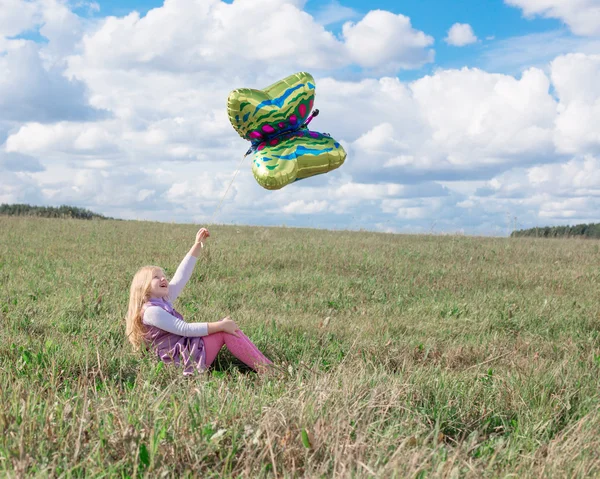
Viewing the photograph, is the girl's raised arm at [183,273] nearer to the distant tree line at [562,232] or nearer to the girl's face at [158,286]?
the girl's face at [158,286]

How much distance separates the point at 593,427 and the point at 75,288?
22.3 feet

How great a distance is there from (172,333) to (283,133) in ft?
7.07

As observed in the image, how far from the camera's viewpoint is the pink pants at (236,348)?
5.30 meters

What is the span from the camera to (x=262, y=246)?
1352cm

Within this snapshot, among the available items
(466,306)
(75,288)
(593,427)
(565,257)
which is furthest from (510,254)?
(593,427)

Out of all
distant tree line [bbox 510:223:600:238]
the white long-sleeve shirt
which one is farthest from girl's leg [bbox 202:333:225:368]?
distant tree line [bbox 510:223:600:238]

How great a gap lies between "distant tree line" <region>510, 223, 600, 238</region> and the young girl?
1928cm

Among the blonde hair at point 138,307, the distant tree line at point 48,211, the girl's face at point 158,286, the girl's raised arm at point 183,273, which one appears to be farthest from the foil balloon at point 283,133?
the distant tree line at point 48,211

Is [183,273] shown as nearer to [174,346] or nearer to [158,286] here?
[158,286]

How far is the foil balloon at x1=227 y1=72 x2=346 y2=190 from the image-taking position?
18.2 feet

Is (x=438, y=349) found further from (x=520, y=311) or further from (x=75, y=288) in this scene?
(x=75, y=288)

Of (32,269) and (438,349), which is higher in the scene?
(32,269)

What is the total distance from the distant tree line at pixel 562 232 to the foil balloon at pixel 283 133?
18.6 metres

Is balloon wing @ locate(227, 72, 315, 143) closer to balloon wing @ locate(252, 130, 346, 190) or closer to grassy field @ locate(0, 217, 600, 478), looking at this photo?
balloon wing @ locate(252, 130, 346, 190)
